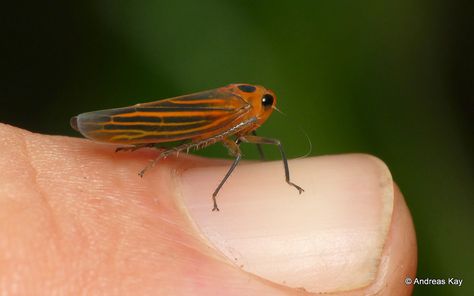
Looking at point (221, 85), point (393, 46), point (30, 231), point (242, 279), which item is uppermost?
point (393, 46)

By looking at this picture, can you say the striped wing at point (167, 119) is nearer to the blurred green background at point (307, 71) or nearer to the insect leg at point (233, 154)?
the insect leg at point (233, 154)

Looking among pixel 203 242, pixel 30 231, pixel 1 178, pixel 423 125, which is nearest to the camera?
pixel 30 231

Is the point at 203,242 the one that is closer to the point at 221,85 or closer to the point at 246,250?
the point at 246,250

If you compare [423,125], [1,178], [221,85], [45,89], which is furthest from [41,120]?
[423,125]

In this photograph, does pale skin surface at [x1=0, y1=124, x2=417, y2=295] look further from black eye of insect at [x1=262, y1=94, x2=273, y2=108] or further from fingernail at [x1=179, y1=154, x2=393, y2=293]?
black eye of insect at [x1=262, y1=94, x2=273, y2=108]

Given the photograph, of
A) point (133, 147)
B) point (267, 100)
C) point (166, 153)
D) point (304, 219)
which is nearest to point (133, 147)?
point (133, 147)

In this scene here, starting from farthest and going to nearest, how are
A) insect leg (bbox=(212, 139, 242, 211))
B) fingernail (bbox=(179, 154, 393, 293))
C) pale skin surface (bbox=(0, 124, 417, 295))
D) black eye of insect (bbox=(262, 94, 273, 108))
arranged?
black eye of insect (bbox=(262, 94, 273, 108)) < insect leg (bbox=(212, 139, 242, 211)) < fingernail (bbox=(179, 154, 393, 293)) < pale skin surface (bbox=(0, 124, 417, 295))

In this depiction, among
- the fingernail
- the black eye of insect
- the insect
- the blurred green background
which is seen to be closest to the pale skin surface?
the fingernail
